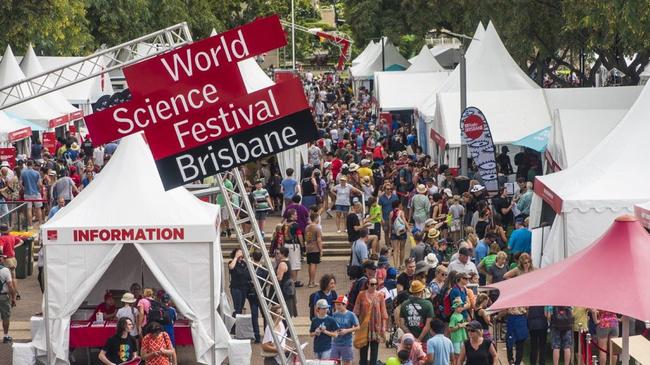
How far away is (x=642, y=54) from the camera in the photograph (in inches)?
1571

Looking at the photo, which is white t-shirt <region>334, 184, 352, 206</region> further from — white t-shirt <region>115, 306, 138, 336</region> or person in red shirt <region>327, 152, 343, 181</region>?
white t-shirt <region>115, 306, 138, 336</region>

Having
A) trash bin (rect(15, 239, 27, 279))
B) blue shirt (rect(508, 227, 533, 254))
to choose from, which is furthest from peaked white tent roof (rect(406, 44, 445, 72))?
blue shirt (rect(508, 227, 533, 254))

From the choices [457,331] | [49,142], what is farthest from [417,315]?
[49,142]

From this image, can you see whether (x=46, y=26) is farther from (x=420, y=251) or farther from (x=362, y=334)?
(x=362, y=334)

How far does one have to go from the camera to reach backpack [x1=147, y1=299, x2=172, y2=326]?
18.3 m

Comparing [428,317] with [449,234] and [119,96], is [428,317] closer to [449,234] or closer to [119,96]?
[449,234]

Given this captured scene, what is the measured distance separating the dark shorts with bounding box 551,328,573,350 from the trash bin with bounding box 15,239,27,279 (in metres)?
11.5

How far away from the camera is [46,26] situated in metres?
41.8

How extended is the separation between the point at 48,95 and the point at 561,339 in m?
27.9

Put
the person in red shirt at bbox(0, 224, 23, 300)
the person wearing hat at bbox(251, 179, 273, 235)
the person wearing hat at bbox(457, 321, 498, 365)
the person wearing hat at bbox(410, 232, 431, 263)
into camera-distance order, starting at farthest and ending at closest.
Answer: the person wearing hat at bbox(251, 179, 273, 235) < the person in red shirt at bbox(0, 224, 23, 300) < the person wearing hat at bbox(410, 232, 431, 263) < the person wearing hat at bbox(457, 321, 498, 365)

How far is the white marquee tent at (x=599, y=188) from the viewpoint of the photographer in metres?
20.6

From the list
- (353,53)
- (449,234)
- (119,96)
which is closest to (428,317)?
(449,234)

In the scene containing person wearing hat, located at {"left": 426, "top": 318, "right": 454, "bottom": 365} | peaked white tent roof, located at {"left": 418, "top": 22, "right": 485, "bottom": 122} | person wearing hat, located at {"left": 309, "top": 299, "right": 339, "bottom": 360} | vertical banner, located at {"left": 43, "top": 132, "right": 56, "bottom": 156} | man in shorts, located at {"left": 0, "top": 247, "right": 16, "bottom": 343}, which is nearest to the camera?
person wearing hat, located at {"left": 426, "top": 318, "right": 454, "bottom": 365}

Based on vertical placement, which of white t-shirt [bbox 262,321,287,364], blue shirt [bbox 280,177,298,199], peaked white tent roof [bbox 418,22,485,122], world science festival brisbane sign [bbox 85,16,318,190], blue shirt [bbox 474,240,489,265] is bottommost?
white t-shirt [bbox 262,321,287,364]
